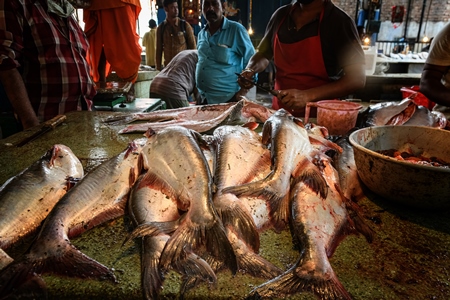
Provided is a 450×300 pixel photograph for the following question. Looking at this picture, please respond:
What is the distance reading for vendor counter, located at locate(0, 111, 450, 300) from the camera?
1104mm

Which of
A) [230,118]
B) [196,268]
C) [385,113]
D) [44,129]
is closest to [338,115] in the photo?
[385,113]

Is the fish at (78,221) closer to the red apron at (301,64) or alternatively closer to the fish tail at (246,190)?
the fish tail at (246,190)

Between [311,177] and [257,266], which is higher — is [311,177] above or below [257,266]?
above

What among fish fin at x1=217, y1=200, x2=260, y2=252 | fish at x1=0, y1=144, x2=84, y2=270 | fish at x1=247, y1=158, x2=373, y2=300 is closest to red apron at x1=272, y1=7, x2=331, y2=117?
fish at x1=247, y1=158, x2=373, y2=300

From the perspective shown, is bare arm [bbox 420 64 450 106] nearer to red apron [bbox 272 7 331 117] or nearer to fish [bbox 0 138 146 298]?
red apron [bbox 272 7 331 117]

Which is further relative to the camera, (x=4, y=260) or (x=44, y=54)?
(x=44, y=54)

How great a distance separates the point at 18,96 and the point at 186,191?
8.49ft

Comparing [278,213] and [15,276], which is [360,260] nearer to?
[278,213]

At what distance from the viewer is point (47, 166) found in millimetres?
1744

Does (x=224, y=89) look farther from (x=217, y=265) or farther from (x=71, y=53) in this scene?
(x=217, y=265)

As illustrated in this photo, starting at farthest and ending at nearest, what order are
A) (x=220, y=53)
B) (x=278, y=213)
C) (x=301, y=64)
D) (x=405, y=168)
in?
(x=220, y=53), (x=301, y=64), (x=278, y=213), (x=405, y=168)

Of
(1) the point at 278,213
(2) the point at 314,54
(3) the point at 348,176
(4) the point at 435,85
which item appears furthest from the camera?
(2) the point at 314,54

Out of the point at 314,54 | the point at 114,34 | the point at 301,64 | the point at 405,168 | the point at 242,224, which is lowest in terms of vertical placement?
the point at 242,224

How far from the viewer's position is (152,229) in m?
1.25
